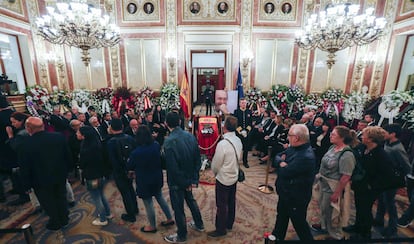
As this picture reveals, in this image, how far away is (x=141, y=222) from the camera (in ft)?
10.7

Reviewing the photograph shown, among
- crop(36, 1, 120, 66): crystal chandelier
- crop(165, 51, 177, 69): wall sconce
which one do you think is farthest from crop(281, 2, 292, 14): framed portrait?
crop(36, 1, 120, 66): crystal chandelier

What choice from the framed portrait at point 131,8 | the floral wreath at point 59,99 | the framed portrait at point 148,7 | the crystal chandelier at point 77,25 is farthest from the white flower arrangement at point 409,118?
the framed portrait at point 131,8

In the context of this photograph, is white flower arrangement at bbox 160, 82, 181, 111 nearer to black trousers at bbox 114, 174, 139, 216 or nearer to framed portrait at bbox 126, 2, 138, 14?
framed portrait at bbox 126, 2, 138, 14

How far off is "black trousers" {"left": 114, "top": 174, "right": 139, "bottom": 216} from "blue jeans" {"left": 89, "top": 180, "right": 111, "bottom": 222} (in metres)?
0.27

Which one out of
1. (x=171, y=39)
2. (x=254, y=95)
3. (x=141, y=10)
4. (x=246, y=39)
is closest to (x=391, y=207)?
(x=254, y=95)

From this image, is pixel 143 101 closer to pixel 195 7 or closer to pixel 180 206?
pixel 195 7

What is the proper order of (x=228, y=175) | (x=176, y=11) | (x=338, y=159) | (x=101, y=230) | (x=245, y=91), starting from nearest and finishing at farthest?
(x=338, y=159)
(x=228, y=175)
(x=101, y=230)
(x=176, y=11)
(x=245, y=91)

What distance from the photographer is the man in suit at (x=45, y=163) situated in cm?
251

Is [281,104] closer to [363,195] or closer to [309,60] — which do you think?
[309,60]

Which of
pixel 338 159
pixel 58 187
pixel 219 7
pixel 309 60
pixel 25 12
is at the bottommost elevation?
pixel 58 187

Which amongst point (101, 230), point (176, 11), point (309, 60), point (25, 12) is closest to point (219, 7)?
point (176, 11)

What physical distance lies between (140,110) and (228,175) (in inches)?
251

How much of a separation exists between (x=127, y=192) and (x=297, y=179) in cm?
250

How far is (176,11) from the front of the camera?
29.0 feet
